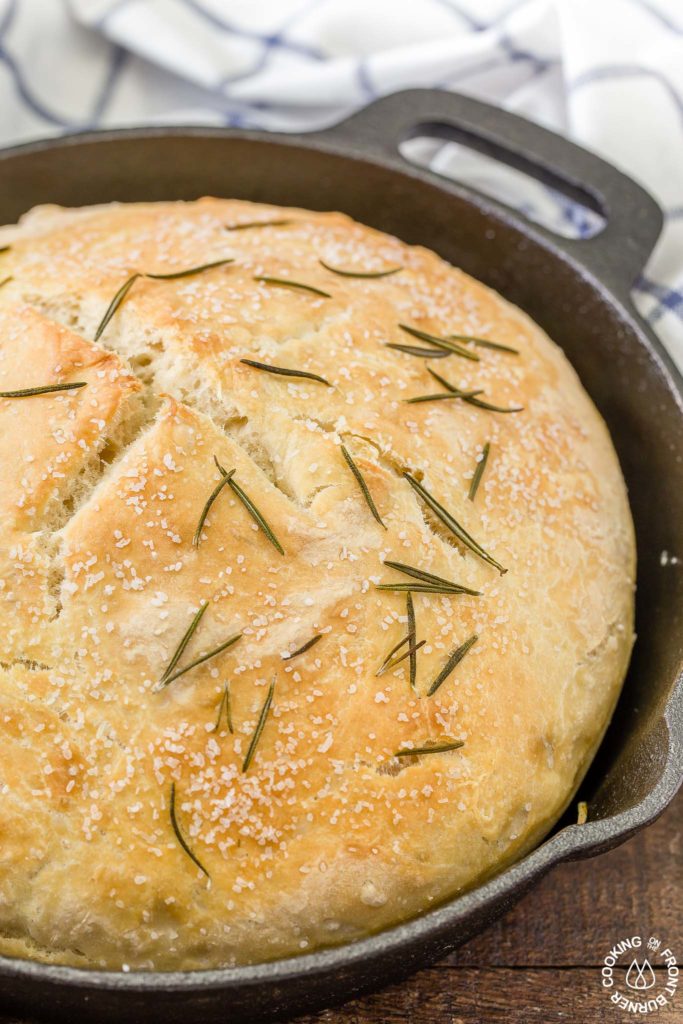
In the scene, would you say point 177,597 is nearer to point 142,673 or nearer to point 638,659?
point 142,673

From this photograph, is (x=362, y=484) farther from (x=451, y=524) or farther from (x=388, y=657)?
(x=388, y=657)

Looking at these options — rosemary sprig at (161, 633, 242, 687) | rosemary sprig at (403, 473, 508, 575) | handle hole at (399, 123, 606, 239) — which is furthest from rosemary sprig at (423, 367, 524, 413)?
handle hole at (399, 123, 606, 239)

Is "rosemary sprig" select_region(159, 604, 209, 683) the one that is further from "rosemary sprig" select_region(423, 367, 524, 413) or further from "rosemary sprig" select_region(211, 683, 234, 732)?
"rosemary sprig" select_region(423, 367, 524, 413)

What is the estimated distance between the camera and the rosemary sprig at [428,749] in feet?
5.17

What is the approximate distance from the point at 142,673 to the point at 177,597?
128mm

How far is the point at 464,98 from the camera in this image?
2.40m

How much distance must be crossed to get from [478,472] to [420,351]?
28 cm

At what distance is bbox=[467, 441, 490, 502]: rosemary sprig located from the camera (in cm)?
178

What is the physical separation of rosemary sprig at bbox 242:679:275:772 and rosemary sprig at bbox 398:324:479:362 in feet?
2.50

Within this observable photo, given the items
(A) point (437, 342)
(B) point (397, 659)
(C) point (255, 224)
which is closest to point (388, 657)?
(B) point (397, 659)

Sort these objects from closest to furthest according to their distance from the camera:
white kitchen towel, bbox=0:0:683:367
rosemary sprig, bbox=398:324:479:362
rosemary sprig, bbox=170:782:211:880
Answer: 1. rosemary sprig, bbox=170:782:211:880
2. rosemary sprig, bbox=398:324:479:362
3. white kitchen towel, bbox=0:0:683:367

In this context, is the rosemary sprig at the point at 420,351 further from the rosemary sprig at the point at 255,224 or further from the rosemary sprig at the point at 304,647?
the rosemary sprig at the point at 304,647

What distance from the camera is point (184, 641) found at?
1.53 m

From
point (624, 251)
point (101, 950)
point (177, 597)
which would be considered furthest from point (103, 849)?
point (624, 251)
